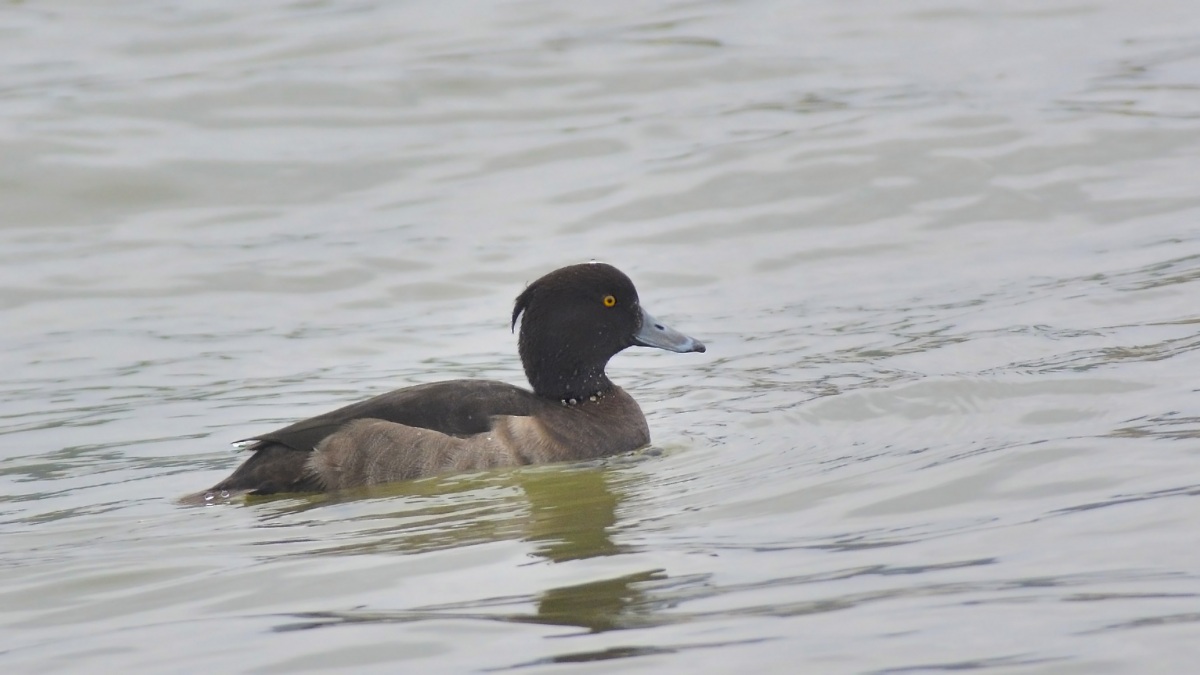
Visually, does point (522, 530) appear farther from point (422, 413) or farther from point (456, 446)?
point (422, 413)

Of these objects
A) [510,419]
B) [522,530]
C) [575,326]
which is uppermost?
[575,326]

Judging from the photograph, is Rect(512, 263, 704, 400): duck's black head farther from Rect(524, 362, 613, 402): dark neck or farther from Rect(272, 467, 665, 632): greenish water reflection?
Rect(272, 467, 665, 632): greenish water reflection

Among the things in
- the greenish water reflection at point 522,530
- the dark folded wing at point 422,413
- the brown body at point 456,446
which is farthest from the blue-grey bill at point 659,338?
the greenish water reflection at point 522,530

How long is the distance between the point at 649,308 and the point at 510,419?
390 centimetres

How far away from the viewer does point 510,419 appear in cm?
823

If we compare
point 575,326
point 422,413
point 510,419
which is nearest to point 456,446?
point 422,413

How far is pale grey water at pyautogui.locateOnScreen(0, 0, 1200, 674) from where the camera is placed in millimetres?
5367

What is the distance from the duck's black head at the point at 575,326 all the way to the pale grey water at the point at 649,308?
67 cm

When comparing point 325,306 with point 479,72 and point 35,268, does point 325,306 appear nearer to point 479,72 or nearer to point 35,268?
point 35,268

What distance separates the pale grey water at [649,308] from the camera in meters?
5.37

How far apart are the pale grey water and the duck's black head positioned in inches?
26.3

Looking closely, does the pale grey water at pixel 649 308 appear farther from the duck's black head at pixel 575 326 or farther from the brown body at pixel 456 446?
the duck's black head at pixel 575 326

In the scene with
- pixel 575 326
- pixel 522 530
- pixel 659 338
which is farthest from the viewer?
pixel 659 338

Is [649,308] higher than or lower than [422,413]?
lower
